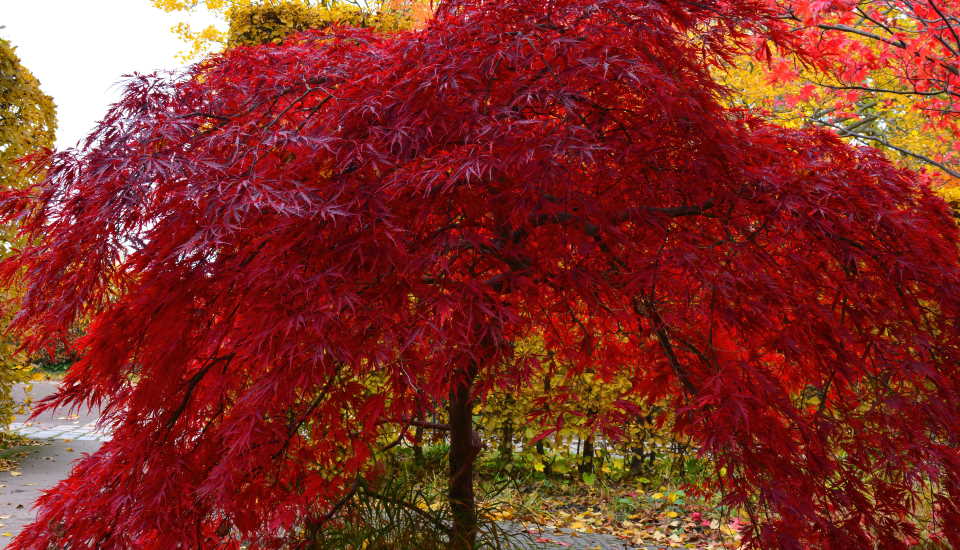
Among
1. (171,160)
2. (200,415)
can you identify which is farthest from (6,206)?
(200,415)

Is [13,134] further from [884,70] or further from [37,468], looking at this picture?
[884,70]

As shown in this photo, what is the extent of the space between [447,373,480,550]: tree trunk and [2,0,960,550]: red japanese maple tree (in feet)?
3.69

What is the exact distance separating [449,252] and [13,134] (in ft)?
25.4

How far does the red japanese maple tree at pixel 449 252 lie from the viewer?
2141 mm

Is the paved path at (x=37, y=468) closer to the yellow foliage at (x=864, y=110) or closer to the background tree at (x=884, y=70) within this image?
the background tree at (x=884, y=70)

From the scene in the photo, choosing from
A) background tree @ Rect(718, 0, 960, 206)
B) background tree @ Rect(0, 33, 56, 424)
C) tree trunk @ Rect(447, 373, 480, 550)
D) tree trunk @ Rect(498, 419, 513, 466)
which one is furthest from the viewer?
background tree @ Rect(0, 33, 56, 424)

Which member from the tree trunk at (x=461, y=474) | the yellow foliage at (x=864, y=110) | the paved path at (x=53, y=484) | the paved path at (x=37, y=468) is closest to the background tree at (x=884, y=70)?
the yellow foliage at (x=864, y=110)

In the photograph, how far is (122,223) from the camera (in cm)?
229

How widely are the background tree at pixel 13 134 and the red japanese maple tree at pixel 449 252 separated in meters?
6.27

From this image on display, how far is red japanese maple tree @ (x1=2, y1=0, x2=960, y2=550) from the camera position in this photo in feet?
7.02

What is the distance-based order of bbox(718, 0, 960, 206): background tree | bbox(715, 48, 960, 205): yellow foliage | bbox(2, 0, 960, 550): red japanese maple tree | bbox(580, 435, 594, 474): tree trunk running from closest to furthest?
bbox(2, 0, 960, 550): red japanese maple tree
bbox(718, 0, 960, 206): background tree
bbox(580, 435, 594, 474): tree trunk
bbox(715, 48, 960, 205): yellow foliage

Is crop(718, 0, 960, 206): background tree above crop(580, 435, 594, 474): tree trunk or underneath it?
above

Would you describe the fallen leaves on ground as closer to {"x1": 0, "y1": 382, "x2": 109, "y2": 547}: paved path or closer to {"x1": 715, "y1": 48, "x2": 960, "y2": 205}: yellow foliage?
{"x1": 0, "y1": 382, "x2": 109, "y2": 547}: paved path

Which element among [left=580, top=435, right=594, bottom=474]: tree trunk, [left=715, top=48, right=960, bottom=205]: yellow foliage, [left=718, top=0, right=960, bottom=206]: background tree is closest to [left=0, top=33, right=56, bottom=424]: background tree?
[left=580, top=435, right=594, bottom=474]: tree trunk
